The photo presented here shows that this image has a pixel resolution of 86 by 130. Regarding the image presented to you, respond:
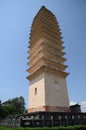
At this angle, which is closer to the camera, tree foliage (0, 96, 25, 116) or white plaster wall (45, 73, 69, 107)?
white plaster wall (45, 73, 69, 107)

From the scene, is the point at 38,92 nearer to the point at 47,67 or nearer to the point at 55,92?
the point at 55,92

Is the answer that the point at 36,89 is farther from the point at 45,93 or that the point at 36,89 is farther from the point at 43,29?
the point at 43,29

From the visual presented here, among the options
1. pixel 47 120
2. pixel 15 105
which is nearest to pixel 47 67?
pixel 47 120

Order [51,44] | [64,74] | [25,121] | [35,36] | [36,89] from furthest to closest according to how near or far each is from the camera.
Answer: [35,36], [51,44], [64,74], [36,89], [25,121]

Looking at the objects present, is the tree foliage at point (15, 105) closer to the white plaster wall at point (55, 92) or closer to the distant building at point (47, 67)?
the distant building at point (47, 67)

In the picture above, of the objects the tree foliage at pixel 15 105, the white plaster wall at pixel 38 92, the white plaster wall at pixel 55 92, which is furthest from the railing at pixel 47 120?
the tree foliage at pixel 15 105

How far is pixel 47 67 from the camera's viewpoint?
19.0 meters

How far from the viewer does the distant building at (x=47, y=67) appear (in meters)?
17.7

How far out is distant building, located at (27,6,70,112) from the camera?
1770 centimetres

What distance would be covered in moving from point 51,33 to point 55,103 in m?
12.6

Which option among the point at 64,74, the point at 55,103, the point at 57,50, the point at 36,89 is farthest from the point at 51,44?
the point at 55,103

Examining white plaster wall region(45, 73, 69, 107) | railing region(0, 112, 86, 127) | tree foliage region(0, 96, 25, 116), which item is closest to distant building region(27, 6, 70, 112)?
white plaster wall region(45, 73, 69, 107)

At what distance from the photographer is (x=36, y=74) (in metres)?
20.3

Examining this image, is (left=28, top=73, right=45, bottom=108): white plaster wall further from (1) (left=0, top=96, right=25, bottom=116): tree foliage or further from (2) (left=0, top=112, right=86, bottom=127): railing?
(1) (left=0, top=96, right=25, bottom=116): tree foliage
